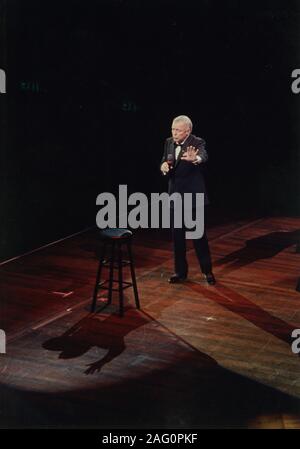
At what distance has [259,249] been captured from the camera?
9.24 meters

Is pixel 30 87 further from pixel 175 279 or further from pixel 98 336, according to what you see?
pixel 98 336

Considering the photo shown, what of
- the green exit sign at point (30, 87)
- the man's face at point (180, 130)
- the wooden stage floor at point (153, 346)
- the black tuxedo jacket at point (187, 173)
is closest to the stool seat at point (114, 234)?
the wooden stage floor at point (153, 346)

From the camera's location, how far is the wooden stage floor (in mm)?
4848

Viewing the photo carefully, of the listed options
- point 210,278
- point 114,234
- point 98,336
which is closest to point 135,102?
point 210,278

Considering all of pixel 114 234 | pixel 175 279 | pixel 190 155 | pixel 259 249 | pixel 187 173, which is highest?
pixel 190 155

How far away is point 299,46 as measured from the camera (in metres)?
11.1

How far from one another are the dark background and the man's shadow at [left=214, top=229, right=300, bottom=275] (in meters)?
1.65

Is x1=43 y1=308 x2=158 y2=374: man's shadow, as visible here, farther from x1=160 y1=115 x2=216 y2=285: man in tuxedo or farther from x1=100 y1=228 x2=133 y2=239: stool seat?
x1=160 y1=115 x2=216 y2=285: man in tuxedo

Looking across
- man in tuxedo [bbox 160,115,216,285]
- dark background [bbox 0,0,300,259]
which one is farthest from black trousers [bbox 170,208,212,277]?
dark background [bbox 0,0,300,259]

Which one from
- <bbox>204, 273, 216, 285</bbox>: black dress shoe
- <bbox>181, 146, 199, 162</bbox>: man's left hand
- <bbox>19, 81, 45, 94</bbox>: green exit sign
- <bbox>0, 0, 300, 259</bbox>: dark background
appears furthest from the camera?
<bbox>0, 0, 300, 259</bbox>: dark background

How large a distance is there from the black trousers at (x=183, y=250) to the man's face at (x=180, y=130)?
76 cm

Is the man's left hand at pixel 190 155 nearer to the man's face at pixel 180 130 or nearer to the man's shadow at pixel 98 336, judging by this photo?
the man's face at pixel 180 130

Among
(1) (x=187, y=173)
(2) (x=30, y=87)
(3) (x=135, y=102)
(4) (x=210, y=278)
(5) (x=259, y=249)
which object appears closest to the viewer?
(1) (x=187, y=173)

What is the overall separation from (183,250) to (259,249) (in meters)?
1.98
